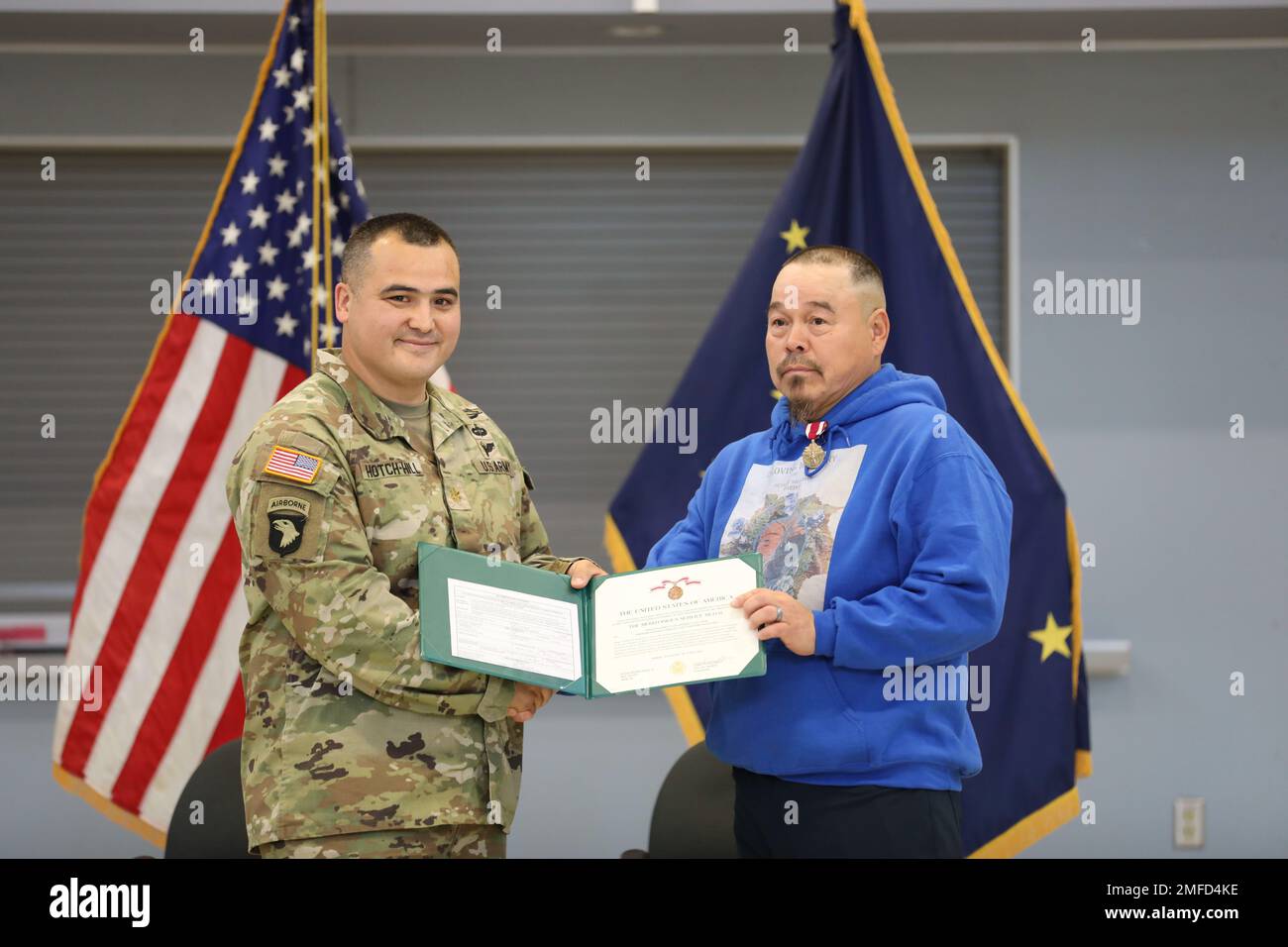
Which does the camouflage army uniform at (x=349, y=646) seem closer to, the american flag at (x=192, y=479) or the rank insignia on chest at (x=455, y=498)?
the rank insignia on chest at (x=455, y=498)

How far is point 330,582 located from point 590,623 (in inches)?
16.3

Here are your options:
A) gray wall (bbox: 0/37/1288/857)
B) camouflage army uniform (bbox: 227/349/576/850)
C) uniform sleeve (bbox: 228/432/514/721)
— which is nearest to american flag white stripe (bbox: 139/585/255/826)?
gray wall (bbox: 0/37/1288/857)

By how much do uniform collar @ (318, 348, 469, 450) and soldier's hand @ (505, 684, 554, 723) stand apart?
41 cm

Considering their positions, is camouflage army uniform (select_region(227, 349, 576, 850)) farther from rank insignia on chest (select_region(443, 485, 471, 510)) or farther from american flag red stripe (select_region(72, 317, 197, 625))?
american flag red stripe (select_region(72, 317, 197, 625))

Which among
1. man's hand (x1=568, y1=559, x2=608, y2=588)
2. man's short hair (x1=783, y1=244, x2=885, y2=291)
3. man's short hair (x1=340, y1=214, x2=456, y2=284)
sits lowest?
man's hand (x1=568, y1=559, x2=608, y2=588)

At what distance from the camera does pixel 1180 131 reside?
3811 mm

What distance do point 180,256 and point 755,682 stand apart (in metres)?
2.83

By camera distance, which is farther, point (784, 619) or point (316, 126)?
point (316, 126)

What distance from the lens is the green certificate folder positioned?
67.7 inches

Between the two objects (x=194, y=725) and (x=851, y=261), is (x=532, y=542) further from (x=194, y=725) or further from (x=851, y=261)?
(x=194, y=725)

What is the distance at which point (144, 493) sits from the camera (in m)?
2.95

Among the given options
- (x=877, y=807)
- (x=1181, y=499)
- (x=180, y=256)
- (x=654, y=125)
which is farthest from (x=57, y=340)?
(x=1181, y=499)

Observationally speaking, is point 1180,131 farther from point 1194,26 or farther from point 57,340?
point 57,340

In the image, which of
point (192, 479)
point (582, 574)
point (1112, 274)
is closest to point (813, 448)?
point (582, 574)
